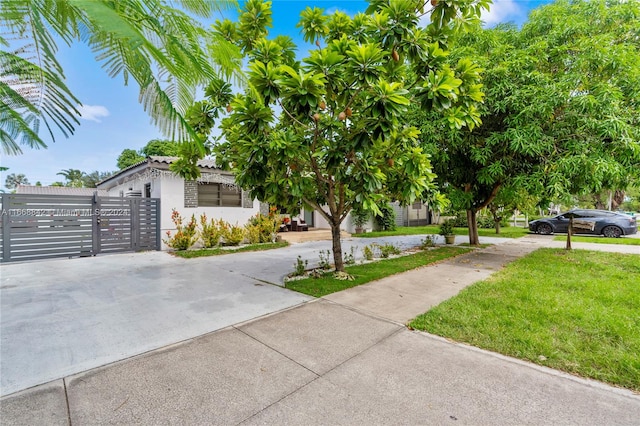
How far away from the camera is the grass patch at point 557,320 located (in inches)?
105

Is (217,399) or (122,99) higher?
(122,99)

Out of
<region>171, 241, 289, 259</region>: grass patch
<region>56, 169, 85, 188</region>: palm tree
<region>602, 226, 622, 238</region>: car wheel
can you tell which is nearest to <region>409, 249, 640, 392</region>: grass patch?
<region>56, 169, 85, 188</region>: palm tree

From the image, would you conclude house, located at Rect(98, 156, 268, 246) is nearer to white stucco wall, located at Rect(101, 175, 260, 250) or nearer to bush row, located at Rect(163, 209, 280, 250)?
white stucco wall, located at Rect(101, 175, 260, 250)

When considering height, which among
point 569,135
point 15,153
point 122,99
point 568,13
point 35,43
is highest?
point 568,13

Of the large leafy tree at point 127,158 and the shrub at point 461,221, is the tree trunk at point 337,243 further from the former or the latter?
the large leafy tree at point 127,158

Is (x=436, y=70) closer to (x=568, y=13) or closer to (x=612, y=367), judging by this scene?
(x=612, y=367)

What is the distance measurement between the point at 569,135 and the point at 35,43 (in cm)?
909

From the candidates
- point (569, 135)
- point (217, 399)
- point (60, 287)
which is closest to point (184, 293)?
point (60, 287)

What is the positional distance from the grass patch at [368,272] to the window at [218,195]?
6488 millimetres

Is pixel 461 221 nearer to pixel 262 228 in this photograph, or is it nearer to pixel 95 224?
pixel 262 228

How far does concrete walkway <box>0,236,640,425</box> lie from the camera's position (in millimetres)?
1968

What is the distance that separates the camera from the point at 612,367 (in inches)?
100

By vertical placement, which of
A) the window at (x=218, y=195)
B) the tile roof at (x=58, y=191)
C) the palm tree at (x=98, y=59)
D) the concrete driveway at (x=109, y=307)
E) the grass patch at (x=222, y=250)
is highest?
the tile roof at (x=58, y=191)

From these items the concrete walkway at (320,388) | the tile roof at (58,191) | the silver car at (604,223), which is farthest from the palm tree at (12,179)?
the tile roof at (58,191)
